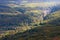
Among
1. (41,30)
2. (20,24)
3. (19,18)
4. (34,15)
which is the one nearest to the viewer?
(41,30)

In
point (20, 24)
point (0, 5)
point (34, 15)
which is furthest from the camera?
point (0, 5)

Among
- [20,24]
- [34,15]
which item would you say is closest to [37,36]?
[20,24]

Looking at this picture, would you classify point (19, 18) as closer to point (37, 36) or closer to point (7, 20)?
point (7, 20)

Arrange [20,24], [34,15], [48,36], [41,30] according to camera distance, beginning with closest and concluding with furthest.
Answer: [48,36], [41,30], [20,24], [34,15]

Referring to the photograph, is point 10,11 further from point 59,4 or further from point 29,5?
point 59,4

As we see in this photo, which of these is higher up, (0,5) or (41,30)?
(0,5)

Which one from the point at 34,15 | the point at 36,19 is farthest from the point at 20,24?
the point at 34,15

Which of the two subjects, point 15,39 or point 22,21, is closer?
point 15,39

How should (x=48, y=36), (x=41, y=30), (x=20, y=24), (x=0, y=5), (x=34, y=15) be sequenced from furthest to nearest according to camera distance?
(x=0, y=5) → (x=34, y=15) → (x=20, y=24) → (x=41, y=30) → (x=48, y=36)

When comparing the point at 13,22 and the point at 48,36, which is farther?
the point at 13,22
